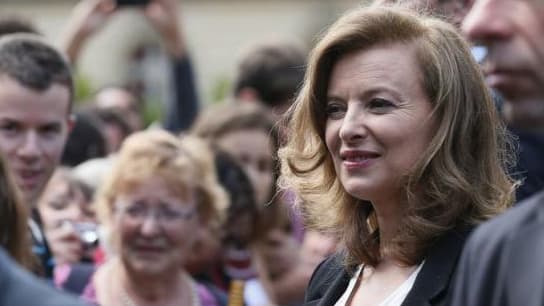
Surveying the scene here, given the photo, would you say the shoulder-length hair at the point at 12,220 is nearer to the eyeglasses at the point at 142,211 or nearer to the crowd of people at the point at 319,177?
the crowd of people at the point at 319,177

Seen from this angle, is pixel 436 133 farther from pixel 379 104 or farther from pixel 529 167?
pixel 529 167

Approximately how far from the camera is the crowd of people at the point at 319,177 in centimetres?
318

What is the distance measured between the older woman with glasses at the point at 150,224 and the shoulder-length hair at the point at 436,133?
68.4 inches

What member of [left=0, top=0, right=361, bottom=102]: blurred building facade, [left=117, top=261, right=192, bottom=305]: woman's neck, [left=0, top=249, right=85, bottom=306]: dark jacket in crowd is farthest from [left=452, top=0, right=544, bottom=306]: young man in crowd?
[left=0, top=0, right=361, bottom=102]: blurred building facade

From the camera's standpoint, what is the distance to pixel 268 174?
7.28 meters

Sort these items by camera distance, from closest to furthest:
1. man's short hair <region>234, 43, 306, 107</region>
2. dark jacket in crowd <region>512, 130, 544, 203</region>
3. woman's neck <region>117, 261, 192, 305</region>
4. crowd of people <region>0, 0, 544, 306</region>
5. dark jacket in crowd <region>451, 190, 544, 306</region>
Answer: dark jacket in crowd <region>451, 190, 544, 306</region> < crowd of people <region>0, 0, 544, 306</region> < dark jacket in crowd <region>512, 130, 544, 203</region> < woman's neck <region>117, 261, 192, 305</region> < man's short hair <region>234, 43, 306, 107</region>

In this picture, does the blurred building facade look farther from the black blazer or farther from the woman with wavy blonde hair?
the black blazer

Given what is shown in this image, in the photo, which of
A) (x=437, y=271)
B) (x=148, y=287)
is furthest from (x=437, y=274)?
(x=148, y=287)

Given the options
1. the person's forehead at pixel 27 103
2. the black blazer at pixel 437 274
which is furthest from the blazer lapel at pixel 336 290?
the person's forehead at pixel 27 103

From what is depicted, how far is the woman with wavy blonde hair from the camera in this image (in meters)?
3.75

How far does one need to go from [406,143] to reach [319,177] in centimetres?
43

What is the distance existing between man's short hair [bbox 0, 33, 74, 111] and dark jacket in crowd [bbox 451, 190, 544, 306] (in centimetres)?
334

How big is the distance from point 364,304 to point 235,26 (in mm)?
42128

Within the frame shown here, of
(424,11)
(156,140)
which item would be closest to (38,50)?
(156,140)
